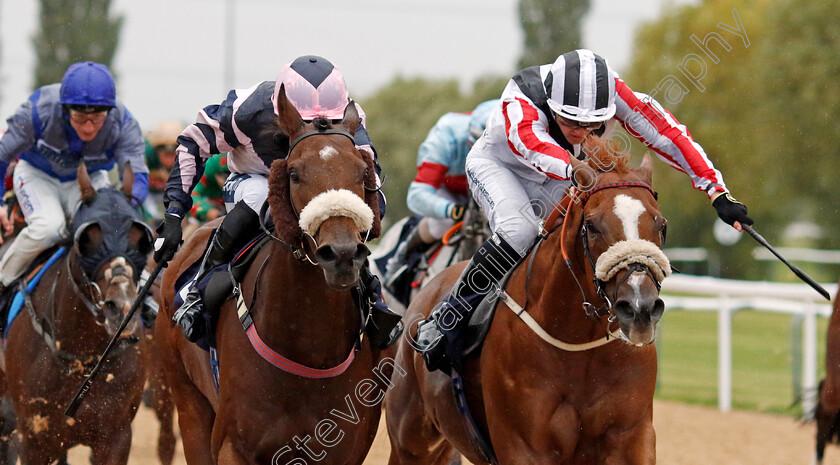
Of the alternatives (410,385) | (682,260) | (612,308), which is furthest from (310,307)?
(682,260)

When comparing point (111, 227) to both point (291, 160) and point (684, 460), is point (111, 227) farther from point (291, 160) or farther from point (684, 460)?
point (684, 460)

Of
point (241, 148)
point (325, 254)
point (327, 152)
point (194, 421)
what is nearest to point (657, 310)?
point (325, 254)

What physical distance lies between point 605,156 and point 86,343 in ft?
10.9

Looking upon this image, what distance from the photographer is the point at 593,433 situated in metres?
3.98

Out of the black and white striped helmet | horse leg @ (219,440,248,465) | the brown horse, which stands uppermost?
the black and white striped helmet

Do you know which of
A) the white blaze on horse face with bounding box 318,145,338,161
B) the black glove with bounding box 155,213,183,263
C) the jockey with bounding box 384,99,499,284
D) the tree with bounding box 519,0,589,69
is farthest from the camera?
the tree with bounding box 519,0,589,69

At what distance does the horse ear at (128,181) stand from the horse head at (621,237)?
2960mm

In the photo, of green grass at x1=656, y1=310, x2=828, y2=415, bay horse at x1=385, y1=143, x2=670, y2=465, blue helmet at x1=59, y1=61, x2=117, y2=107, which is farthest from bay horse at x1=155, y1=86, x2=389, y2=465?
green grass at x1=656, y1=310, x2=828, y2=415

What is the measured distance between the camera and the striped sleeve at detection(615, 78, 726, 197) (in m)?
4.49

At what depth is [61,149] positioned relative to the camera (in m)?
6.42

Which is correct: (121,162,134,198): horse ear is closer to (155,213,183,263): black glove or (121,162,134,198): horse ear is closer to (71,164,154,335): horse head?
(71,164,154,335): horse head

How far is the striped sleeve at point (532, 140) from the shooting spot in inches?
162

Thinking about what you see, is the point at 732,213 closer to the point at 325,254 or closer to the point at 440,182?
the point at 325,254

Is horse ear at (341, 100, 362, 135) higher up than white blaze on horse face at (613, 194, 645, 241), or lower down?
higher up
